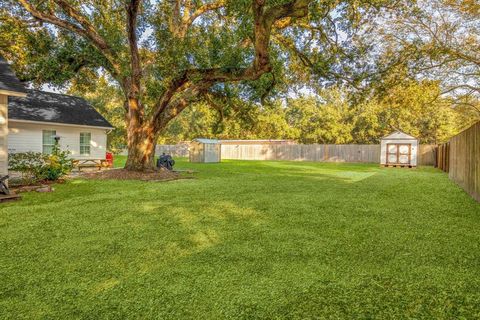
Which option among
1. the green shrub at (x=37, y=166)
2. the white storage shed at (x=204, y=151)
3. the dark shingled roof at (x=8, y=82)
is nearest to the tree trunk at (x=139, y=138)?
the green shrub at (x=37, y=166)

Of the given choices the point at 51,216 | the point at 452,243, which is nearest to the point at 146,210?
the point at 51,216

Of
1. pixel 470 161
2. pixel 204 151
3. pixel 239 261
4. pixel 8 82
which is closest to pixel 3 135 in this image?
pixel 8 82

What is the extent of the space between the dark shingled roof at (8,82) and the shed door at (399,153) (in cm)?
1974

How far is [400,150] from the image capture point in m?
19.7

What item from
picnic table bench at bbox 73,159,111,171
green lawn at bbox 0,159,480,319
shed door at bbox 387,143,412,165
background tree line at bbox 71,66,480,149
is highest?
background tree line at bbox 71,66,480,149

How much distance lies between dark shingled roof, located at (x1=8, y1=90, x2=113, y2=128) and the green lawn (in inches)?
388

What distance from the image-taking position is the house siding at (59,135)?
13398 mm

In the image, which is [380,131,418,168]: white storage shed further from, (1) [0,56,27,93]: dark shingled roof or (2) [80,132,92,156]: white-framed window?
(1) [0,56,27,93]: dark shingled roof

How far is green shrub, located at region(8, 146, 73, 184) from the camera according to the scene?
350 inches

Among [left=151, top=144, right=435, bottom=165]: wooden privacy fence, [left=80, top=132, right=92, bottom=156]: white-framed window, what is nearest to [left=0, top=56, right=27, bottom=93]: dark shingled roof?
[left=80, top=132, right=92, bottom=156]: white-framed window

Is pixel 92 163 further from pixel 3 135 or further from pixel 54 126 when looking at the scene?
pixel 3 135

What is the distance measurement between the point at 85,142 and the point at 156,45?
7.41 m

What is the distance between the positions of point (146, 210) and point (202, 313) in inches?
149

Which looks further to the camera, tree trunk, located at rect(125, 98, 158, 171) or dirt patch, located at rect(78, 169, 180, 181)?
tree trunk, located at rect(125, 98, 158, 171)
